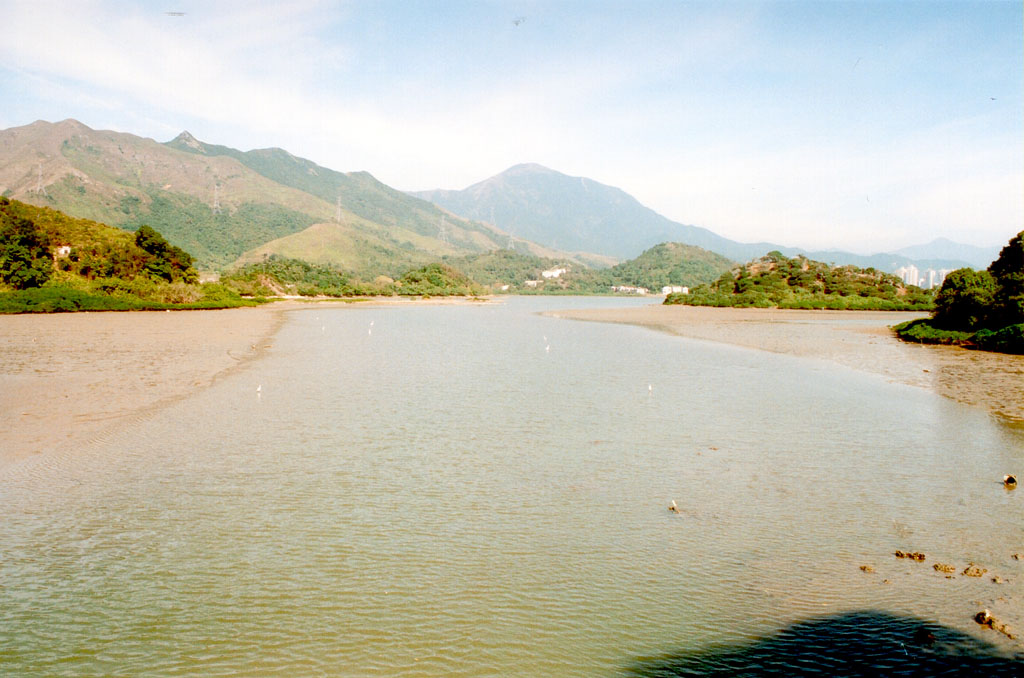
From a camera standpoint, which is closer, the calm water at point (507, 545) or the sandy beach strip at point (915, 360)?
the calm water at point (507, 545)

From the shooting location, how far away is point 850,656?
5.59 m

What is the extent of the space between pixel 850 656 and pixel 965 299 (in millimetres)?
41152

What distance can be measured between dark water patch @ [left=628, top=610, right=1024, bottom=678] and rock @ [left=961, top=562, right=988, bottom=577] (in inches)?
58.5

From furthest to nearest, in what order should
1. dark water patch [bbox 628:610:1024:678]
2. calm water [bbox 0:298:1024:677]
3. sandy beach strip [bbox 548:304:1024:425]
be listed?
sandy beach strip [bbox 548:304:1024:425] → calm water [bbox 0:298:1024:677] → dark water patch [bbox 628:610:1024:678]

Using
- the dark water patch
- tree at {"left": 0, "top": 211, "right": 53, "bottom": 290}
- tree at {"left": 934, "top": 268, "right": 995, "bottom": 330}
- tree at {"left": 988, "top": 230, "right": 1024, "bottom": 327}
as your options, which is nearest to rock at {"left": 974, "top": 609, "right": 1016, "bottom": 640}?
the dark water patch

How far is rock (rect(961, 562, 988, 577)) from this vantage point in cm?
714

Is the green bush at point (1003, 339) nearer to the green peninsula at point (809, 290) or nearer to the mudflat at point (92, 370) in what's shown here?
the mudflat at point (92, 370)

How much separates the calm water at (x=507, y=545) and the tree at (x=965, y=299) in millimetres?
25768

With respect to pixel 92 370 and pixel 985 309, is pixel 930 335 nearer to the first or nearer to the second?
pixel 985 309

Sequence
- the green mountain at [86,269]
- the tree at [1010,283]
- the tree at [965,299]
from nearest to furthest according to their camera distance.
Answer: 1. the tree at [1010,283]
2. the tree at [965,299]
3. the green mountain at [86,269]

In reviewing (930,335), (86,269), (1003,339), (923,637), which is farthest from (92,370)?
(86,269)

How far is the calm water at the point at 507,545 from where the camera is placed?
5.64 metres

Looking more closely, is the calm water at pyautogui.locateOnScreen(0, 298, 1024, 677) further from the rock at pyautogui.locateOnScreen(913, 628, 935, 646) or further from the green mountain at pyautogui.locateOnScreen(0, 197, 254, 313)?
the green mountain at pyautogui.locateOnScreen(0, 197, 254, 313)

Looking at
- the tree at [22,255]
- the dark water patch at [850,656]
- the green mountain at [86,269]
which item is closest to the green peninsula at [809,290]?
the green mountain at [86,269]
